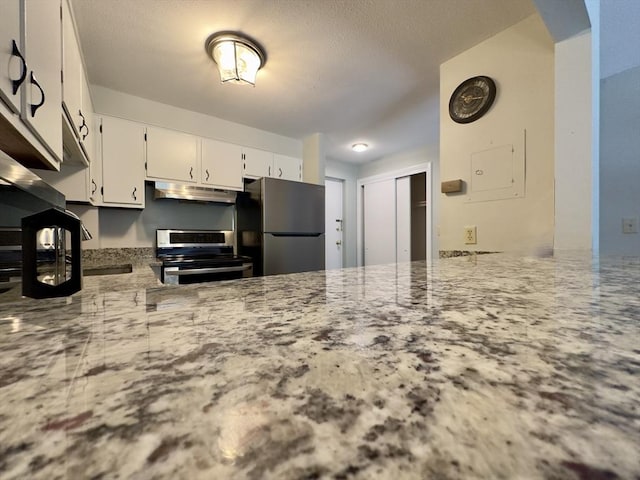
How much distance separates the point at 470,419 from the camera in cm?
17

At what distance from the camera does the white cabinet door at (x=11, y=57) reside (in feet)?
2.51

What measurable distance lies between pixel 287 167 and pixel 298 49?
58.3 inches

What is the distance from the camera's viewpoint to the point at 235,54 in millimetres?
1750

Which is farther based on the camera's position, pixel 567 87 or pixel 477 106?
pixel 477 106

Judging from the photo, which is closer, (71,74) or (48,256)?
(48,256)

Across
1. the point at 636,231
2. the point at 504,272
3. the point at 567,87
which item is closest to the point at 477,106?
the point at 567,87

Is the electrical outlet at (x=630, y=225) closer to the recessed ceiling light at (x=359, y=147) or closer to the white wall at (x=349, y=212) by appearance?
the recessed ceiling light at (x=359, y=147)

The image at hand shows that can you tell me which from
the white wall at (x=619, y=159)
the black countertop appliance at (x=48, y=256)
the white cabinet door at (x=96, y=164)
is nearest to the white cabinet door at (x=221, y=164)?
the white cabinet door at (x=96, y=164)

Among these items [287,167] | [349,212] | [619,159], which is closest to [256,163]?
A: [287,167]

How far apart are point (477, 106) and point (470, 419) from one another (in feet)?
7.00

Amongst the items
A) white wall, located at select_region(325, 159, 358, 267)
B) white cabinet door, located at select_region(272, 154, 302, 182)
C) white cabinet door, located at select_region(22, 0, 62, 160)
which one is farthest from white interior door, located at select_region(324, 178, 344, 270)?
white cabinet door, located at select_region(22, 0, 62, 160)

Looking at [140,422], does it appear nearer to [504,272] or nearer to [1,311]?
[1,311]

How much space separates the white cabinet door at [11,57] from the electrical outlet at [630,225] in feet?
12.0

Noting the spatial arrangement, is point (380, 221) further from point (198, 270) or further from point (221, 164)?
point (198, 270)
